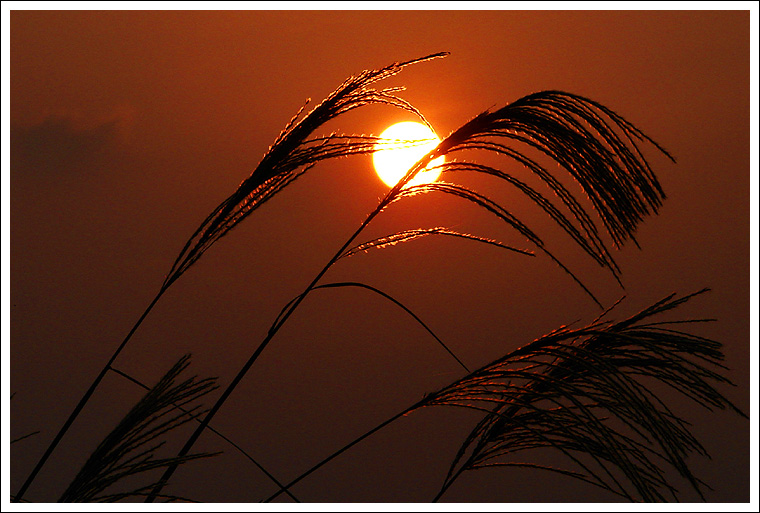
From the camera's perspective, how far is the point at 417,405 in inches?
40.2

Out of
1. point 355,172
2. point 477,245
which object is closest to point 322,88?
point 355,172

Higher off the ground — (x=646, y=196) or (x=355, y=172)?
(x=355, y=172)

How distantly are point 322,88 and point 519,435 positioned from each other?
3.43 m

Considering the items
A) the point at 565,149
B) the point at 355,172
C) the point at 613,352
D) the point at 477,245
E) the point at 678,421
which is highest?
the point at 355,172

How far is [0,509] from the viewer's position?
1000 mm

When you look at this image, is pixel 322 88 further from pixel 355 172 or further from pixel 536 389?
pixel 536 389

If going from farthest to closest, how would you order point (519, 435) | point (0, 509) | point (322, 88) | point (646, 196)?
point (322, 88) < point (519, 435) < point (0, 509) < point (646, 196)

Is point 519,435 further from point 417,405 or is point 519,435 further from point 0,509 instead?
point 0,509

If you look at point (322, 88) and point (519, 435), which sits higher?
point (322, 88)

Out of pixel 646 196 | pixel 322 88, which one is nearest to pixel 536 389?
pixel 646 196

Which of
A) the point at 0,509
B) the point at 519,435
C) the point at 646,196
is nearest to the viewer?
the point at 646,196

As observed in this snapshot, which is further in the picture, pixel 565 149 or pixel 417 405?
pixel 417 405

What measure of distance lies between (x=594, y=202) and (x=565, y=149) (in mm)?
79

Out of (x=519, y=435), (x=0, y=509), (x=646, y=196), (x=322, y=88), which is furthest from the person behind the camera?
(x=322, y=88)
